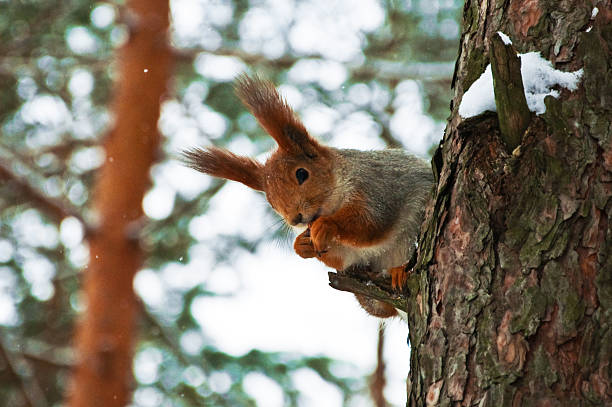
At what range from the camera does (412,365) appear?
→ 1.15m

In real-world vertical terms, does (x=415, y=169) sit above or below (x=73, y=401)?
above

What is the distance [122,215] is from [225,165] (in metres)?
1.32

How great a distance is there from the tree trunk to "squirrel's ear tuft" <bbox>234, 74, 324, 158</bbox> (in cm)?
65

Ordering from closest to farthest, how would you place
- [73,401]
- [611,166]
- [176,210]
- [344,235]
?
[611,166] → [344,235] → [73,401] → [176,210]

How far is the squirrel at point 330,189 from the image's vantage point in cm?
173

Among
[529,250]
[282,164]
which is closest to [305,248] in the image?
[282,164]

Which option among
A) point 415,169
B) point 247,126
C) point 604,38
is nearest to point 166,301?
point 247,126

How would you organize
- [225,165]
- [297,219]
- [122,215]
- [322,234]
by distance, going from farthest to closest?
1. [122,215]
2. [225,165]
3. [297,219]
4. [322,234]

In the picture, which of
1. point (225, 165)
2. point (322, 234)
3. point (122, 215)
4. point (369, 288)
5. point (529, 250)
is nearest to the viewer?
point (529, 250)

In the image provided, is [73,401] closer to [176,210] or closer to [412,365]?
[176,210]

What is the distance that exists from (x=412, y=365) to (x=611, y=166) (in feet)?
1.40

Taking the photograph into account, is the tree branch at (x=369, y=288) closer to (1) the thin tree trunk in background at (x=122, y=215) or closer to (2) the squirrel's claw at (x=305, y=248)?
(2) the squirrel's claw at (x=305, y=248)

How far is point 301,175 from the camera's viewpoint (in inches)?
70.6

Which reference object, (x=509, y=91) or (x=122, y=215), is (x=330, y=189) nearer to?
(x=509, y=91)
